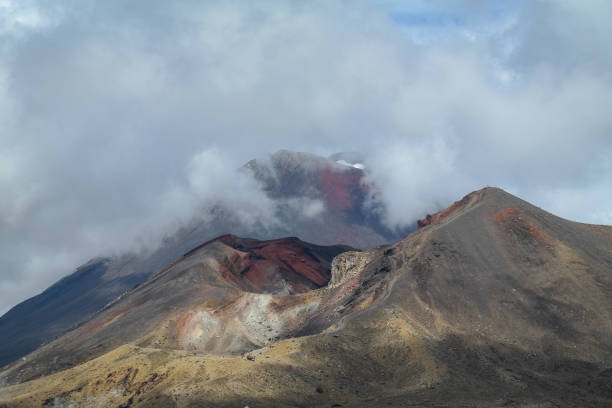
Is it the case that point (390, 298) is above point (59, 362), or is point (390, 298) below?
below

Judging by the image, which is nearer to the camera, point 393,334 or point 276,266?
point 393,334

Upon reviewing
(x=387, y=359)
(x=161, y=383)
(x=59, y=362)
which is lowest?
(x=387, y=359)

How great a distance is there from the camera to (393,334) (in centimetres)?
6191

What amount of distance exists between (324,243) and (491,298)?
128308mm

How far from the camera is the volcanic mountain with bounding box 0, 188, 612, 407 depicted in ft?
166

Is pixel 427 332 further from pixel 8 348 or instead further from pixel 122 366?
pixel 8 348

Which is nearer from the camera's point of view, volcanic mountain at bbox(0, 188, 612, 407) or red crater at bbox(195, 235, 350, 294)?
volcanic mountain at bbox(0, 188, 612, 407)

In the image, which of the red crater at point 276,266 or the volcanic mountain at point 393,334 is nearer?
the volcanic mountain at point 393,334

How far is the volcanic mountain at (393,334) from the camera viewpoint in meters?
50.5

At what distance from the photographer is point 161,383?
52.0 meters

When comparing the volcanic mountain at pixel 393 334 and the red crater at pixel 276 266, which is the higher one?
the red crater at pixel 276 266

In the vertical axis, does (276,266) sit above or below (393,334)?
above

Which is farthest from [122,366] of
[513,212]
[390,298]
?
[513,212]

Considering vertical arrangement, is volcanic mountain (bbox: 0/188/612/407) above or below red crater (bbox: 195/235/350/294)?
below
